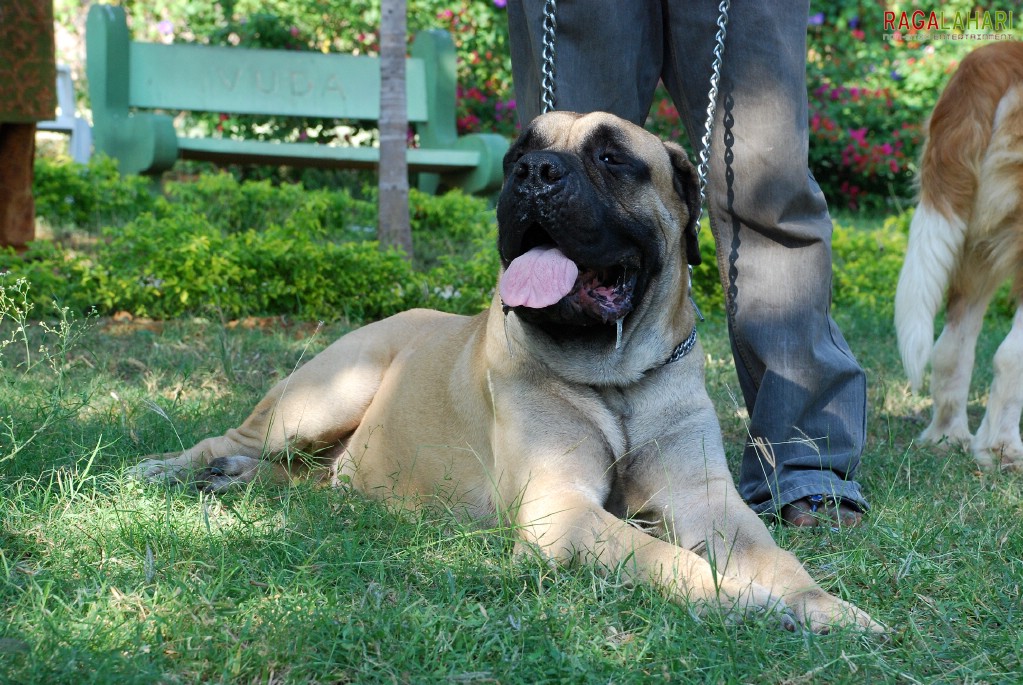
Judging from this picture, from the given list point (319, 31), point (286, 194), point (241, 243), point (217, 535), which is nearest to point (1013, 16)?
point (319, 31)

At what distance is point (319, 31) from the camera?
1064 cm

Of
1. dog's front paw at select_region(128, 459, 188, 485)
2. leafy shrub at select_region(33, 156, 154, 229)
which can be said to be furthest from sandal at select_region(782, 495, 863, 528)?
leafy shrub at select_region(33, 156, 154, 229)

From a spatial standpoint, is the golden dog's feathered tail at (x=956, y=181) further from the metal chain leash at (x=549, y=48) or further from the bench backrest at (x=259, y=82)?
the bench backrest at (x=259, y=82)

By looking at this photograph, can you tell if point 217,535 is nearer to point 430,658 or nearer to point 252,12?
point 430,658

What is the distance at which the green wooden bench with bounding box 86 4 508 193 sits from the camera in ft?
26.4

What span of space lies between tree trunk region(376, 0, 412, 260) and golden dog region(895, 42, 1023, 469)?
335 cm

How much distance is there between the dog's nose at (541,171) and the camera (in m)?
2.67

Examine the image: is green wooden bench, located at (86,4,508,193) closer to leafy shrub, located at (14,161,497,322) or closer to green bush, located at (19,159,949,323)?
green bush, located at (19,159,949,323)

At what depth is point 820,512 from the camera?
315 cm

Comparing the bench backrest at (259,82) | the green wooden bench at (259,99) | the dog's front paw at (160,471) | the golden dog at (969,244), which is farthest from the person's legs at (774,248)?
the bench backrest at (259,82)

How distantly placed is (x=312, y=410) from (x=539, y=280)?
1.22 m

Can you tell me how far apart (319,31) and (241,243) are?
17.4ft

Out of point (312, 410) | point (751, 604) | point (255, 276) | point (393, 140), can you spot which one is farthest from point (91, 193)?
point (751, 604)

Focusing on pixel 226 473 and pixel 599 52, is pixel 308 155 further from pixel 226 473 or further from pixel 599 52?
pixel 599 52
